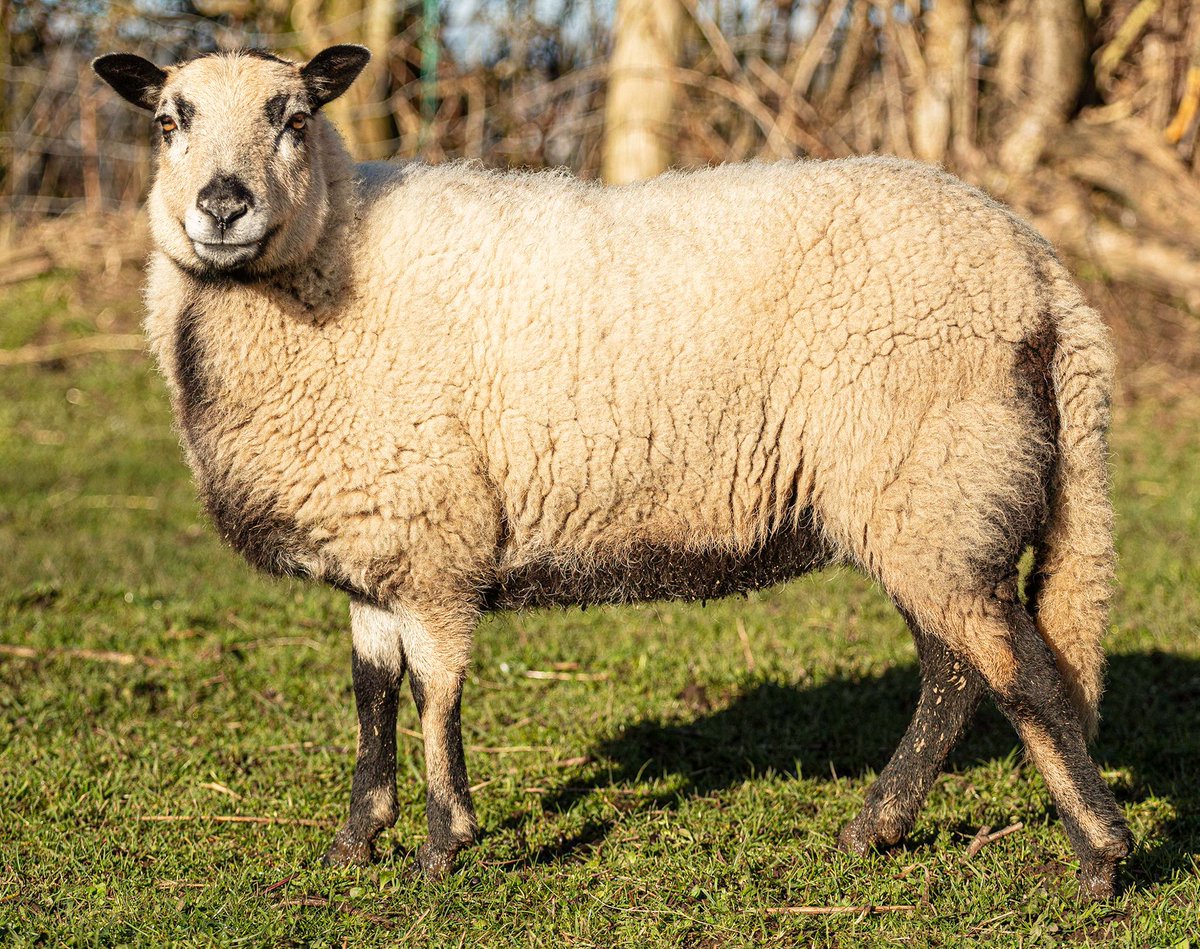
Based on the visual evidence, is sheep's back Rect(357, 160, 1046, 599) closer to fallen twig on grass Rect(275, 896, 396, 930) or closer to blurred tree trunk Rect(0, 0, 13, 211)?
fallen twig on grass Rect(275, 896, 396, 930)

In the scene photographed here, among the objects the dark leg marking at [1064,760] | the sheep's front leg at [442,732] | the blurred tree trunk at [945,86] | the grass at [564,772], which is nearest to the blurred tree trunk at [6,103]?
the grass at [564,772]

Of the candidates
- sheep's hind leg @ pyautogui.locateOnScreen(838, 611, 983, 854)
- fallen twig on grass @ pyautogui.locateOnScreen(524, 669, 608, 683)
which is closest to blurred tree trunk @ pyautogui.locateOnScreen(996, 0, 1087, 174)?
fallen twig on grass @ pyautogui.locateOnScreen(524, 669, 608, 683)

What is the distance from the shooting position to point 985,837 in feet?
12.5

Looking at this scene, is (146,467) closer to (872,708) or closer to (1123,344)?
(872,708)

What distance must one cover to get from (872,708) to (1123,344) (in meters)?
6.16

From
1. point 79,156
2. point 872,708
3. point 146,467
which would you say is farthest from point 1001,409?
point 79,156

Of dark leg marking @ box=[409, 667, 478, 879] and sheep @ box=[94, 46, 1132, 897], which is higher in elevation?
sheep @ box=[94, 46, 1132, 897]

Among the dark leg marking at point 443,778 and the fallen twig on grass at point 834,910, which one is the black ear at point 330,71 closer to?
the dark leg marking at point 443,778

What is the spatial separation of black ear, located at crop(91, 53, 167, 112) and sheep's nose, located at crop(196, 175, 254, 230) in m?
0.54

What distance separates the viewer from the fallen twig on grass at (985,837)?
12.4ft

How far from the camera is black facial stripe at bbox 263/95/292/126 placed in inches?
144

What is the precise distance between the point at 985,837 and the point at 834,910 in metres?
0.69

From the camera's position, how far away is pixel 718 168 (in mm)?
3875

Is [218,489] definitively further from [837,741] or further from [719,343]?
[837,741]
